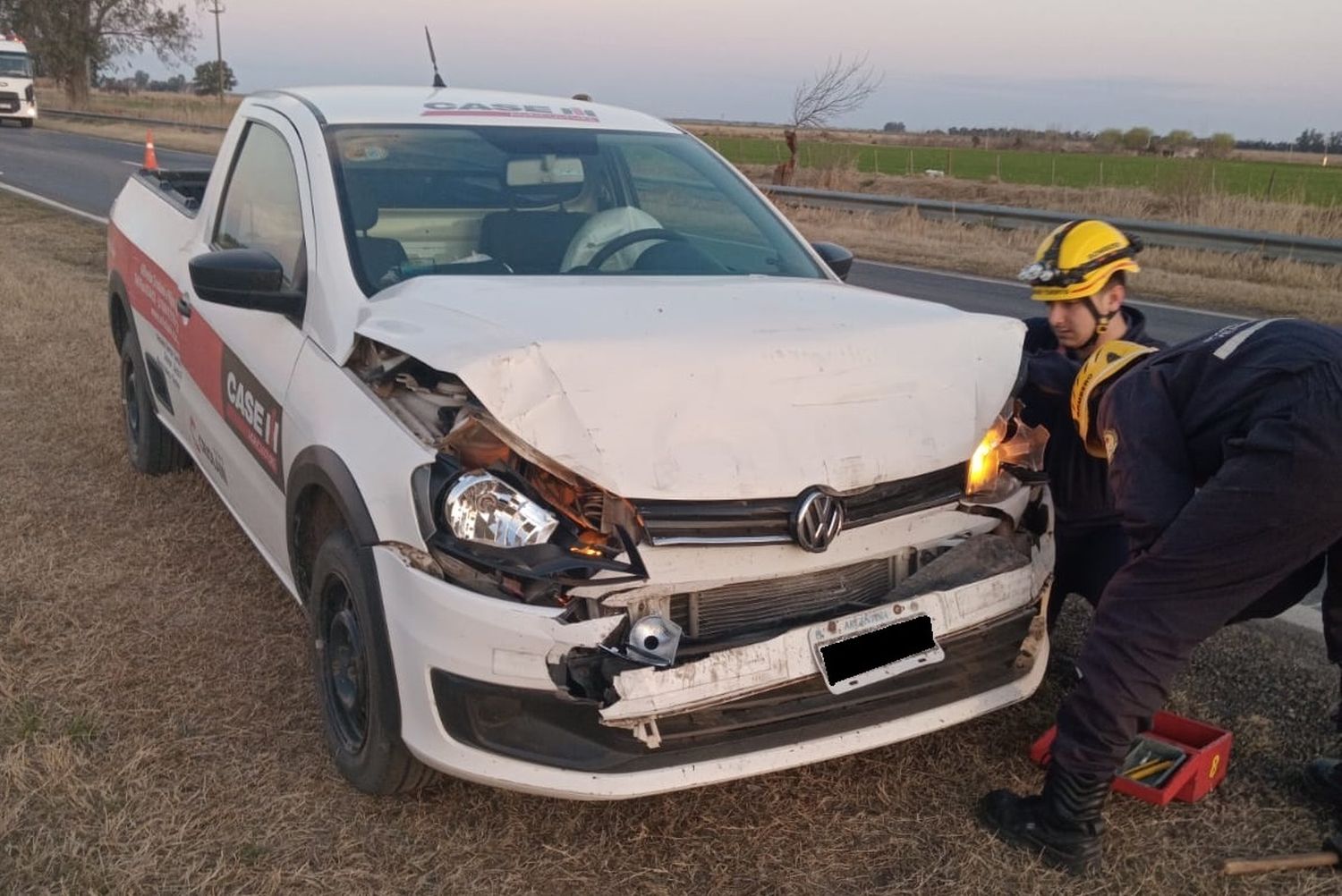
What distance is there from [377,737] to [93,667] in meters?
1.33

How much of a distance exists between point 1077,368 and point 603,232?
1.58 m

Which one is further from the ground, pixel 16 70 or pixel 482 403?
pixel 16 70

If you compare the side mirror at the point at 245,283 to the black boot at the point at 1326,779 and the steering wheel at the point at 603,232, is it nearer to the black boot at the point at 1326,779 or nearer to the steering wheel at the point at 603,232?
the steering wheel at the point at 603,232

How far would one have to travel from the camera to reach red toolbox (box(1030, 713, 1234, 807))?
3.07 m

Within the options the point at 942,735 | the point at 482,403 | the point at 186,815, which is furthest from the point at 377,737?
the point at 942,735

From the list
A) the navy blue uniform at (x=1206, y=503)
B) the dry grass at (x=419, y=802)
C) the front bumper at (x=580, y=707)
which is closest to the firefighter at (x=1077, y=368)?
the dry grass at (x=419, y=802)

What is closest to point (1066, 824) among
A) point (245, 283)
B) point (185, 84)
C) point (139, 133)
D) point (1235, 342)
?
point (1235, 342)

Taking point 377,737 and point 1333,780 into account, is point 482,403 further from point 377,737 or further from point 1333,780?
point 1333,780

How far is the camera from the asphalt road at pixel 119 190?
35.3 feet

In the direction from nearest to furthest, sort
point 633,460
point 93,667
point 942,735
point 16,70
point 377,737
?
point 633,460 → point 377,737 → point 942,735 → point 93,667 → point 16,70

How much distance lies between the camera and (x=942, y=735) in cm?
346

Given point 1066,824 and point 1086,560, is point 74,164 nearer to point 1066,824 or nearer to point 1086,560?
point 1086,560

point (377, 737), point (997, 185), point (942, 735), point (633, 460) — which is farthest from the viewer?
point (997, 185)

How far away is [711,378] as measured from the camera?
2.87 m
